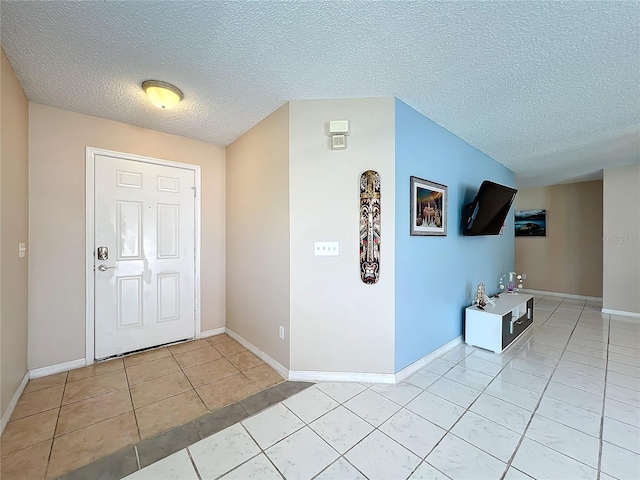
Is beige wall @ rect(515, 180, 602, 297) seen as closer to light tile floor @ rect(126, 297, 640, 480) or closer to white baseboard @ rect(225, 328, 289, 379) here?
light tile floor @ rect(126, 297, 640, 480)

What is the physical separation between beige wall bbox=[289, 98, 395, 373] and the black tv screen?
132 cm

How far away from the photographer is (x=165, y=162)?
2941 millimetres

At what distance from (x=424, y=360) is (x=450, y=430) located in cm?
88

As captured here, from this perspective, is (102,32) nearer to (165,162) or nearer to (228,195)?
(165,162)

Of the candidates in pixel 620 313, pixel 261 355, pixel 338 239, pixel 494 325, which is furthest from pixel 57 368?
pixel 620 313

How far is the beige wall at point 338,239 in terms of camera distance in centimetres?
219

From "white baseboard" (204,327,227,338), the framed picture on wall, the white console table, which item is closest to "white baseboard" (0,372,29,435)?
"white baseboard" (204,327,227,338)

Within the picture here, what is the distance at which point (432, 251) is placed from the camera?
8.57 ft

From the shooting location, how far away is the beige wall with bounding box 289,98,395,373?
219cm

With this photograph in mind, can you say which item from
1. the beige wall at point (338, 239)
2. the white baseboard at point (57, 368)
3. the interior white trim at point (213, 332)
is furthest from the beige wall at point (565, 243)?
the white baseboard at point (57, 368)

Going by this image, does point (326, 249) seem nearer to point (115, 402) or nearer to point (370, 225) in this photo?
point (370, 225)

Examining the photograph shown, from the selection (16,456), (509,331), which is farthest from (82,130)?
(509,331)

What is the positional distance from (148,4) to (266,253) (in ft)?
6.08

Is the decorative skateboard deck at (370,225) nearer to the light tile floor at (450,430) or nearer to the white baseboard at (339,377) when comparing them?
the white baseboard at (339,377)
